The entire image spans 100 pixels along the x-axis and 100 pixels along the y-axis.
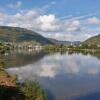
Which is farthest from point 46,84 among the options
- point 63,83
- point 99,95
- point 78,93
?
point 99,95

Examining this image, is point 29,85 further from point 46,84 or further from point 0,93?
point 46,84

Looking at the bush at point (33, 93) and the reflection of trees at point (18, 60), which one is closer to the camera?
the bush at point (33, 93)

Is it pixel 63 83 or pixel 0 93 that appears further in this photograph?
pixel 63 83

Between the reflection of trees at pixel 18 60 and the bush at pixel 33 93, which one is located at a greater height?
the bush at pixel 33 93

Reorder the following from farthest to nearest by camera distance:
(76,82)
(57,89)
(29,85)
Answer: (76,82), (57,89), (29,85)

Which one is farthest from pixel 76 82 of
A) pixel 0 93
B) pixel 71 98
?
pixel 0 93

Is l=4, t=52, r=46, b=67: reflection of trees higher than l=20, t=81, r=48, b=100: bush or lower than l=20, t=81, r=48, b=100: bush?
lower

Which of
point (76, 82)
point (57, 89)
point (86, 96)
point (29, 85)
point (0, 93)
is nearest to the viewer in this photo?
point (0, 93)

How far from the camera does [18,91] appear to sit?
3728cm

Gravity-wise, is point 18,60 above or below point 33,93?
below

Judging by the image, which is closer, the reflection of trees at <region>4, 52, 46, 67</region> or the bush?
the bush

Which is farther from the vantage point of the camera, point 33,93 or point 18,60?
point 18,60

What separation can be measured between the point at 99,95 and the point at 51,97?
7.84 meters

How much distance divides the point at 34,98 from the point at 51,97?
5.13 metres
